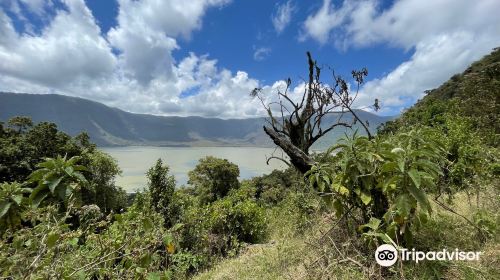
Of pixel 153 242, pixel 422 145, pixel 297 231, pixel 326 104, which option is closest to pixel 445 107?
pixel 326 104

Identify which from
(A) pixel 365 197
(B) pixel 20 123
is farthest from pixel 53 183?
(B) pixel 20 123

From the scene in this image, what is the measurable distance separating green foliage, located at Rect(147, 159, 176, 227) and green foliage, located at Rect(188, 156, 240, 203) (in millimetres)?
26649

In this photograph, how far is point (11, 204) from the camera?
101 inches

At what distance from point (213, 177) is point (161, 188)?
27.6m

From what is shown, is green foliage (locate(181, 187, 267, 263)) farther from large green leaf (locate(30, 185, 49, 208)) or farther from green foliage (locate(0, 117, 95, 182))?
green foliage (locate(0, 117, 95, 182))

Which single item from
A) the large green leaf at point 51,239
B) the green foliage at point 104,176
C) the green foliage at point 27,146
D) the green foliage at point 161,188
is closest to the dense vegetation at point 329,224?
the large green leaf at point 51,239

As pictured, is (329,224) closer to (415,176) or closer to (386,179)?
(386,179)

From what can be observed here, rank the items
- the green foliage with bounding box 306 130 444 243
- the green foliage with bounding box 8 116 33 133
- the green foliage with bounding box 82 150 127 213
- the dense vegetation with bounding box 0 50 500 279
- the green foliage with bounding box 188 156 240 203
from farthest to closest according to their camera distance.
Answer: the green foliage with bounding box 188 156 240 203 < the green foliage with bounding box 82 150 127 213 < the green foliage with bounding box 8 116 33 133 < the green foliage with bounding box 306 130 444 243 < the dense vegetation with bounding box 0 50 500 279

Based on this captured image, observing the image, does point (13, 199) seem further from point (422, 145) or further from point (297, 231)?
point (297, 231)

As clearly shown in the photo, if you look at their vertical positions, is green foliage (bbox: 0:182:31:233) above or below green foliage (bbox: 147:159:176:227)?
above

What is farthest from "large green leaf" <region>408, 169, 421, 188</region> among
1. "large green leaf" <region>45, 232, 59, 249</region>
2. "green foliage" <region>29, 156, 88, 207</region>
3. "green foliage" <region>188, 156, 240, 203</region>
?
"green foliage" <region>188, 156, 240, 203</region>

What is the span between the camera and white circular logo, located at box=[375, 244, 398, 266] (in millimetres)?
2777

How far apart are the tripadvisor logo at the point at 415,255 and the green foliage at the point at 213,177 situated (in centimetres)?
3314

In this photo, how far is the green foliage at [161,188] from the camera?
8.31m
